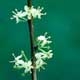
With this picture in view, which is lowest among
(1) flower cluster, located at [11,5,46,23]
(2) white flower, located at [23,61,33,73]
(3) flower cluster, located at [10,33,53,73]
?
(2) white flower, located at [23,61,33,73]

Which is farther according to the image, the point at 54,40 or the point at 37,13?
the point at 54,40

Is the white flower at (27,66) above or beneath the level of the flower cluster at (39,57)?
beneath

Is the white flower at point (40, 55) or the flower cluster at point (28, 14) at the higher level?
the flower cluster at point (28, 14)

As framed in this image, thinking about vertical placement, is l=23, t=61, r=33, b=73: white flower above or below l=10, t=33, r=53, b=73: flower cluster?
below

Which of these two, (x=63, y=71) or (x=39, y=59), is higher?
(x=63, y=71)

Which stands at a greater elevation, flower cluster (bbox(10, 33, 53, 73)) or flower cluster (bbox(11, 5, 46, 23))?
flower cluster (bbox(11, 5, 46, 23))

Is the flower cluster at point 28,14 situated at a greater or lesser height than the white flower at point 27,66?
greater

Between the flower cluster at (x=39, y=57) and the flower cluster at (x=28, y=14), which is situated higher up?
the flower cluster at (x=28, y=14)

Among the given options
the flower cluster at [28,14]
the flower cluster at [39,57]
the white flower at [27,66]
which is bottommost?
the white flower at [27,66]

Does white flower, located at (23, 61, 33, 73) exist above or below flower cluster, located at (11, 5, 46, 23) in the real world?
below

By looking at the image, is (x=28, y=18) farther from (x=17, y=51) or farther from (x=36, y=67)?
(x=17, y=51)

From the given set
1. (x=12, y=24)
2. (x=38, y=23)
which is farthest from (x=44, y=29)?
(x=12, y=24)
